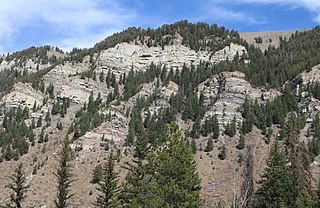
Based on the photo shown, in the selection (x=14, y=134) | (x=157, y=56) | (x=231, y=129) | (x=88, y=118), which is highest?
(x=157, y=56)

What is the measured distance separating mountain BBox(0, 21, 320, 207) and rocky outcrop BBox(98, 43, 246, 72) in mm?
426

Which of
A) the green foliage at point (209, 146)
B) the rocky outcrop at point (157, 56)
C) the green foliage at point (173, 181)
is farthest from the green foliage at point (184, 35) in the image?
the green foliage at point (173, 181)

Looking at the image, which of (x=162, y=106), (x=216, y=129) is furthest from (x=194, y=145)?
(x=162, y=106)

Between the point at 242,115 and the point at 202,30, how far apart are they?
2895 inches

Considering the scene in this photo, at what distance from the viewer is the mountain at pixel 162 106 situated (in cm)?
9388

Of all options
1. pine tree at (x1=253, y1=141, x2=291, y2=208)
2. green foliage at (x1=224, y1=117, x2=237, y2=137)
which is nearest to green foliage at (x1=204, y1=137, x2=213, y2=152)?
green foliage at (x1=224, y1=117, x2=237, y2=137)

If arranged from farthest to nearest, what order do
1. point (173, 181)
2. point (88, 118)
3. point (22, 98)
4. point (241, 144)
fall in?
point (22, 98)
point (88, 118)
point (241, 144)
point (173, 181)

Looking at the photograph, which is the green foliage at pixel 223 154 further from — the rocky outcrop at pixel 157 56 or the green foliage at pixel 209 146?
the rocky outcrop at pixel 157 56

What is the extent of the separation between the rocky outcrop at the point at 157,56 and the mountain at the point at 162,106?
426 millimetres

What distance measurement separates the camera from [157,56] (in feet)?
541

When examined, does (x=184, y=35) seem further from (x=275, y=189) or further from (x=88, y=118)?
(x=275, y=189)

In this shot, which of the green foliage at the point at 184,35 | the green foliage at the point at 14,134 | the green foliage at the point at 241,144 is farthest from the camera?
the green foliage at the point at 184,35

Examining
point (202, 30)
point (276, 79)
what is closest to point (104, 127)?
point (276, 79)

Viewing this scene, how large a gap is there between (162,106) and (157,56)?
43061mm
